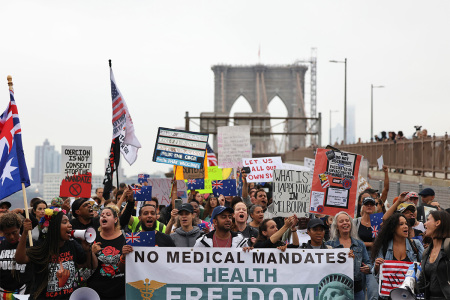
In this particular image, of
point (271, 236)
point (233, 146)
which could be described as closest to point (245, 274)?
point (271, 236)

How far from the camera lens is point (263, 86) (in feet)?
323

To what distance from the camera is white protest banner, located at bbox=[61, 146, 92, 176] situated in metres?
14.2

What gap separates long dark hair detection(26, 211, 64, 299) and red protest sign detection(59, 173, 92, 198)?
6197 mm

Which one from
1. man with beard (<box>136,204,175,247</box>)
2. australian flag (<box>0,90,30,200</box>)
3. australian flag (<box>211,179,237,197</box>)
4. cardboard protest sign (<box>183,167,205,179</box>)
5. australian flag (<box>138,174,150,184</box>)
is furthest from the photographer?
australian flag (<box>138,174,150,184</box>)

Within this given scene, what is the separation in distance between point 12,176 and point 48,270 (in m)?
1.57

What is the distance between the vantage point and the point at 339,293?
705 centimetres

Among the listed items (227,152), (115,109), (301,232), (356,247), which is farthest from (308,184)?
(227,152)

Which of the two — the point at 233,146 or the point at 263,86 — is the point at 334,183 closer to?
the point at 233,146

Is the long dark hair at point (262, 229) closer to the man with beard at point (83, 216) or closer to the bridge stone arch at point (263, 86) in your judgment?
the man with beard at point (83, 216)

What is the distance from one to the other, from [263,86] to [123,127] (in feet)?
288

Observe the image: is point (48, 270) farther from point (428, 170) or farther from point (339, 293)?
point (428, 170)

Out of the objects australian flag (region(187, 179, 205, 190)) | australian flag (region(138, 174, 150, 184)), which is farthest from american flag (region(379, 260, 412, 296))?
australian flag (region(138, 174, 150, 184))

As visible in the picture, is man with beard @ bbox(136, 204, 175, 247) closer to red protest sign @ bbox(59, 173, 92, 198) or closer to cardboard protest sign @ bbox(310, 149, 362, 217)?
cardboard protest sign @ bbox(310, 149, 362, 217)

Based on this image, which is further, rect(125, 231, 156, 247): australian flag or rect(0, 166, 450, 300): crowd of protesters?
rect(125, 231, 156, 247): australian flag
